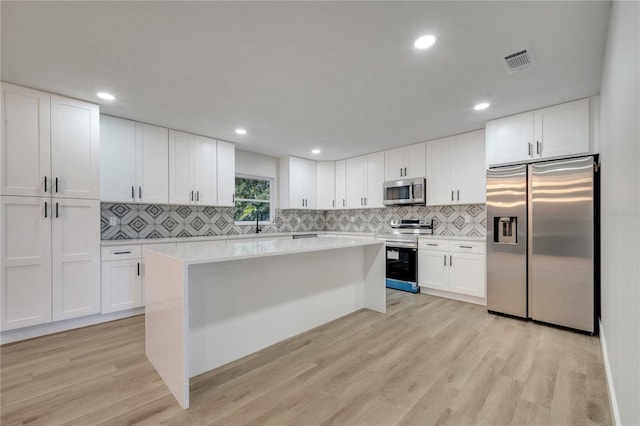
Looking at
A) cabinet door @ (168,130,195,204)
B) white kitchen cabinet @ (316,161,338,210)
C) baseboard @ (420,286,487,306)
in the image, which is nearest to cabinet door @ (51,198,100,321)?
cabinet door @ (168,130,195,204)

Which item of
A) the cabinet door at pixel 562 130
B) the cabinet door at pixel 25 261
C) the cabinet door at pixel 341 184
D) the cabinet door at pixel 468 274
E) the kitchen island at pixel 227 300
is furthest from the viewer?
the cabinet door at pixel 341 184

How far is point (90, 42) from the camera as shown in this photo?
199 cm

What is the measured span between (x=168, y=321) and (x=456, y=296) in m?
3.73

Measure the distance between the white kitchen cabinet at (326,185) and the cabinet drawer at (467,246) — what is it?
260 centimetres

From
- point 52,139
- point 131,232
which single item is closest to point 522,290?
point 131,232

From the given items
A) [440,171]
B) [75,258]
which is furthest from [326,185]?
[75,258]

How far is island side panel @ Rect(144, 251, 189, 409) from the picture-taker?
5.65 ft

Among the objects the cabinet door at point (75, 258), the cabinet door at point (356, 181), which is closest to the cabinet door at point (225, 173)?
the cabinet door at point (75, 258)

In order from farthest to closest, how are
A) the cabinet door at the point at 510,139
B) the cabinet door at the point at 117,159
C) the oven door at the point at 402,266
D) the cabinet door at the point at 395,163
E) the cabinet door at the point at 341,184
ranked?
the cabinet door at the point at 341,184 < the cabinet door at the point at 395,163 < the oven door at the point at 402,266 < the cabinet door at the point at 117,159 < the cabinet door at the point at 510,139

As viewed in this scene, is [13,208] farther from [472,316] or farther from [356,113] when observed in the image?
[472,316]

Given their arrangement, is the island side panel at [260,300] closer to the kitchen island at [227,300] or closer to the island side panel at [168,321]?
the kitchen island at [227,300]

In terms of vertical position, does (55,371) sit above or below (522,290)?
below

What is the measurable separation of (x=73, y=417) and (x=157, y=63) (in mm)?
2516

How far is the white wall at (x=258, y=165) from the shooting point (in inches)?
202
